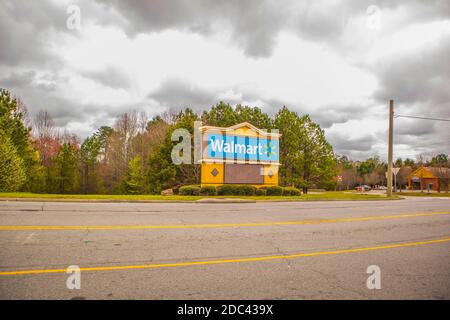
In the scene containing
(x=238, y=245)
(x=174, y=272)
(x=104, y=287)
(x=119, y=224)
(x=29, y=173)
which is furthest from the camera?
(x=29, y=173)

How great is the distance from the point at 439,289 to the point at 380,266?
1.11 metres

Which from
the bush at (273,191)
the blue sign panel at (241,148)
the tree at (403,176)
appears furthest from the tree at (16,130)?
the tree at (403,176)

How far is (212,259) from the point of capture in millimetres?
5406

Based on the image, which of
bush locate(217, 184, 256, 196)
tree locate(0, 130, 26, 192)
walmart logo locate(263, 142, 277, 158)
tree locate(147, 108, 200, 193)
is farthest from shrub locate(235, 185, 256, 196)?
tree locate(0, 130, 26, 192)

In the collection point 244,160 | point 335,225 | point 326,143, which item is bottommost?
point 335,225

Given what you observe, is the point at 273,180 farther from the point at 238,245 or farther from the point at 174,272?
the point at 174,272

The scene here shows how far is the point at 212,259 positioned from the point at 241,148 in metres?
21.6

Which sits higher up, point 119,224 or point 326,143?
point 326,143

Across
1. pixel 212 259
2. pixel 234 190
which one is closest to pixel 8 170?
pixel 234 190

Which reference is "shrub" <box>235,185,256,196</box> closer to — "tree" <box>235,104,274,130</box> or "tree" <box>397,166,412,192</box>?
"tree" <box>235,104,274,130</box>

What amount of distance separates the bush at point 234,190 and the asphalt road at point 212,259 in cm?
1544

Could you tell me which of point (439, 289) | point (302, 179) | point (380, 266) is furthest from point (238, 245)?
point (302, 179)

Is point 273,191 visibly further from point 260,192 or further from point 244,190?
point 244,190

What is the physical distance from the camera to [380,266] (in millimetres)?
5391
